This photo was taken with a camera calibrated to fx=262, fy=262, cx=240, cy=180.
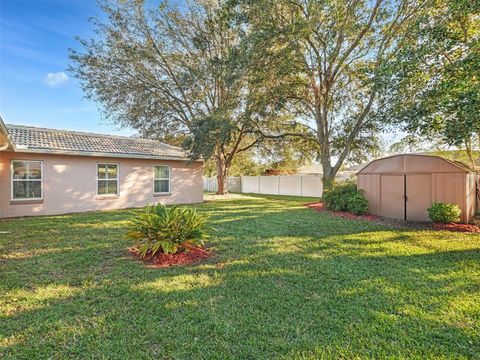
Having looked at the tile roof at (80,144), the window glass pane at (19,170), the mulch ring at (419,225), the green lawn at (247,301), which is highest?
the tile roof at (80,144)

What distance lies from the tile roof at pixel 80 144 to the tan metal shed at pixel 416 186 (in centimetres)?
951

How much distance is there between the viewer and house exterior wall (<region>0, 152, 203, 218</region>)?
9961 mm

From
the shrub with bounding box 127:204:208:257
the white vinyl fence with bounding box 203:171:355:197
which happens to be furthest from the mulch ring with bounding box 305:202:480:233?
the shrub with bounding box 127:204:208:257

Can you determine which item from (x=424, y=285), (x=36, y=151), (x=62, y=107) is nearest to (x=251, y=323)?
(x=424, y=285)

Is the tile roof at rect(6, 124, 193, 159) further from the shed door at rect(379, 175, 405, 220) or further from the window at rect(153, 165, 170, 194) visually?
the shed door at rect(379, 175, 405, 220)

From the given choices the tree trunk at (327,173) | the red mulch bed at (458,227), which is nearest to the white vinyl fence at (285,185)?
the tree trunk at (327,173)

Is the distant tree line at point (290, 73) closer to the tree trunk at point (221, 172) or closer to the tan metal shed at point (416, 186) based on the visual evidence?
the tree trunk at point (221, 172)

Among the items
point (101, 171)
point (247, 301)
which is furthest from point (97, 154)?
point (247, 301)

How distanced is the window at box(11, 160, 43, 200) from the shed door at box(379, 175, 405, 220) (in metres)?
13.7

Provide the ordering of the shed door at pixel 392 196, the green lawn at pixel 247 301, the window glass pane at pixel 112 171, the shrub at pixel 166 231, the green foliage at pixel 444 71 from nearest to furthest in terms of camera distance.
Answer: the green lawn at pixel 247 301 → the shrub at pixel 166 231 → the green foliage at pixel 444 71 → the shed door at pixel 392 196 → the window glass pane at pixel 112 171

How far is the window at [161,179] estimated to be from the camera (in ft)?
45.5

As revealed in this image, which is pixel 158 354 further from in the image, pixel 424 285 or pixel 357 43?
pixel 357 43

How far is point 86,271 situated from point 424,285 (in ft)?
18.2

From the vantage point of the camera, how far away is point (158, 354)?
248 cm
